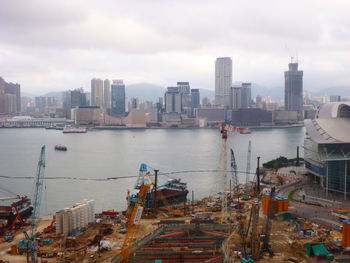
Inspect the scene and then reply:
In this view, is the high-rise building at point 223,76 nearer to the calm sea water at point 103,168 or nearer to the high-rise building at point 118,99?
the high-rise building at point 118,99

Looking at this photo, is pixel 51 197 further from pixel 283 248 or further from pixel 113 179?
pixel 283 248

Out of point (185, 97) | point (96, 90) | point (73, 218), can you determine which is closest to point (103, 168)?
point (73, 218)

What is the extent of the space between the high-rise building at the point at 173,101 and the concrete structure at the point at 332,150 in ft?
218

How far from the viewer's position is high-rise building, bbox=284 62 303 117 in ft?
306

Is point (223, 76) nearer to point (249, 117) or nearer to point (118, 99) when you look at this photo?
point (118, 99)

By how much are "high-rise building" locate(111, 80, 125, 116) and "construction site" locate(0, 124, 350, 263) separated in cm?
7405

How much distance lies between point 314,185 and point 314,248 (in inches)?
287

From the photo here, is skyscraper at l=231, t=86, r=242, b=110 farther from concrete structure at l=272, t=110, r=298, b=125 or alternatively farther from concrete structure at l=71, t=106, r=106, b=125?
concrete structure at l=71, t=106, r=106, b=125

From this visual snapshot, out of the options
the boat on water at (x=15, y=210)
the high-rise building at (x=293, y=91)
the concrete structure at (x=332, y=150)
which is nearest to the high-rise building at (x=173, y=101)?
the high-rise building at (x=293, y=91)

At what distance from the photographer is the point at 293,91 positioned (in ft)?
311

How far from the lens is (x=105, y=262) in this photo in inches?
324

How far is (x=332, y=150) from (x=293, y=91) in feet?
278

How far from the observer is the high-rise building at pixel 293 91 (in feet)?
306

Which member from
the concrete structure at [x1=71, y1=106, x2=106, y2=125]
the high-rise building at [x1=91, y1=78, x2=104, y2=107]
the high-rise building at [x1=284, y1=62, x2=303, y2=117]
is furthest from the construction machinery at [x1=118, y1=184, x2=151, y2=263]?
the high-rise building at [x1=91, y1=78, x2=104, y2=107]
